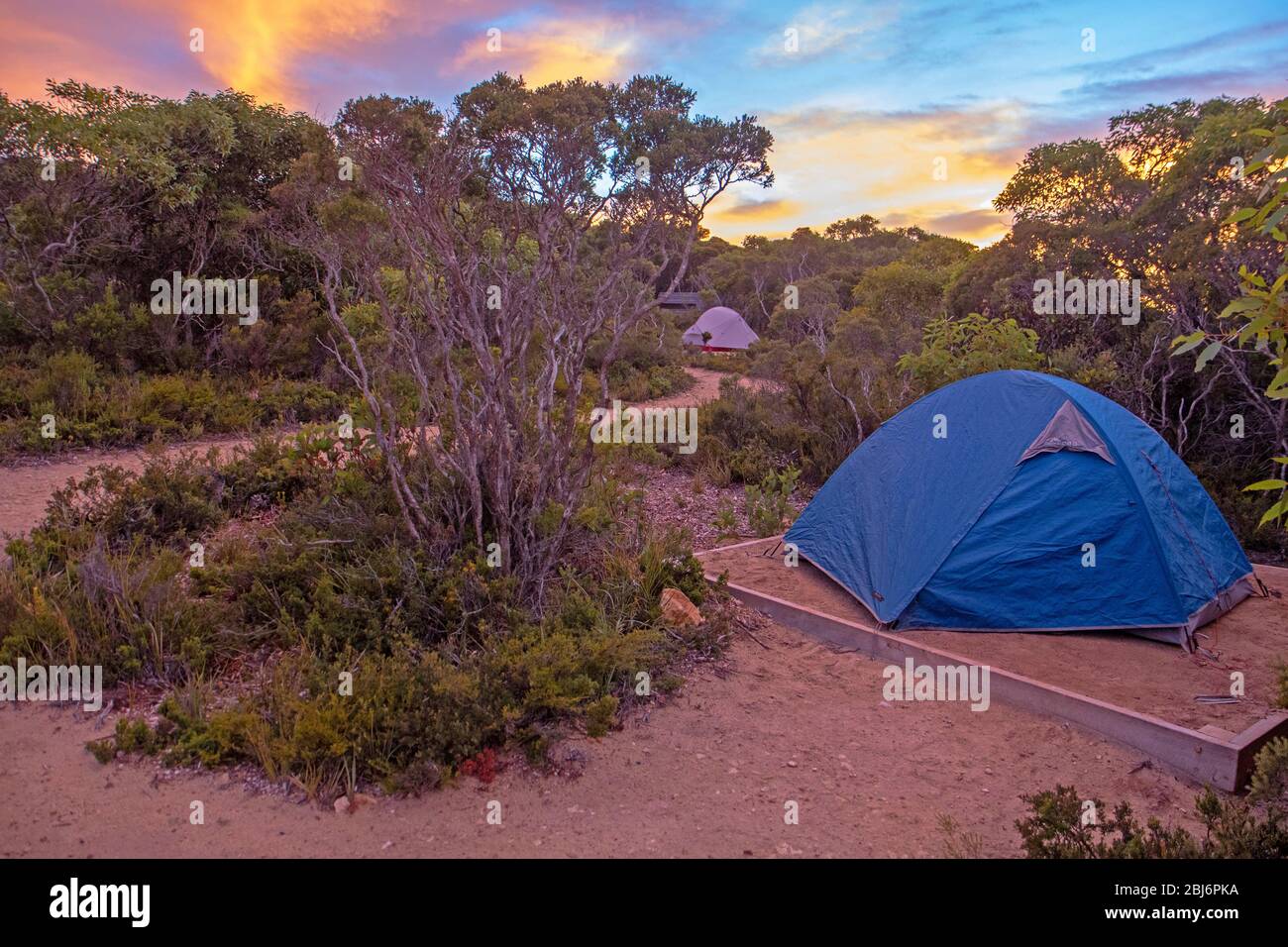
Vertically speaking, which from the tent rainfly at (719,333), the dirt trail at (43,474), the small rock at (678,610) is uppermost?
the tent rainfly at (719,333)

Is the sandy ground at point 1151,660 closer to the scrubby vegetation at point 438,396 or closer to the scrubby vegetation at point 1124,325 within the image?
the scrubby vegetation at point 438,396

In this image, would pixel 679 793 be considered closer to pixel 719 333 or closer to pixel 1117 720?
pixel 1117 720

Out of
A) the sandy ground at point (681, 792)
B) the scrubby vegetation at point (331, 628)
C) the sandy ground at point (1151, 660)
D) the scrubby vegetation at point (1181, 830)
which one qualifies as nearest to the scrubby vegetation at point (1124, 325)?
the sandy ground at point (1151, 660)

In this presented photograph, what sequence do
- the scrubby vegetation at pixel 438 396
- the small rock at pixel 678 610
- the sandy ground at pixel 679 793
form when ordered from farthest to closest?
the small rock at pixel 678 610, the scrubby vegetation at pixel 438 396, the sandy ground at pixel 679 793

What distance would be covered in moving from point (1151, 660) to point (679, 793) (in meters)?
3.35

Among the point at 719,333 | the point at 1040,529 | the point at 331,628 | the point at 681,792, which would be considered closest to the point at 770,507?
the point at 1040,529

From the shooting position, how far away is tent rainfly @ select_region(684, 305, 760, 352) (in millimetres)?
30119

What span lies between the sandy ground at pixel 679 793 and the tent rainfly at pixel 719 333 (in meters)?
25.8

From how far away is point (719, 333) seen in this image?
100 ft

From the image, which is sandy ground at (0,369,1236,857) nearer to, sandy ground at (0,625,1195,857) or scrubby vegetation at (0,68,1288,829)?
sandy ground at (0,625,1195,857)

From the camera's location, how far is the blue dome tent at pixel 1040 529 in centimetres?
537

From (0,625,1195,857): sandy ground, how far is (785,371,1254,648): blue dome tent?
1168mm

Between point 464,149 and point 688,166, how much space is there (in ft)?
5.41

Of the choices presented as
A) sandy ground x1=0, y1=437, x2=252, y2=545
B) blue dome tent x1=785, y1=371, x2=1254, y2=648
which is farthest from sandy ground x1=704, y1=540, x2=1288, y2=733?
sandy ground x1=0, y1=437, x2=252, y2=545
